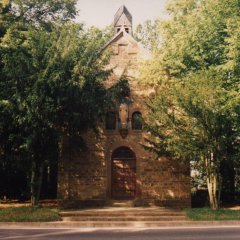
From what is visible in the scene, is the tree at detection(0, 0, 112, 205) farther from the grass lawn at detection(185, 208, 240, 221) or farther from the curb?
the grass lawn at detection(185, 208, 240, 221)

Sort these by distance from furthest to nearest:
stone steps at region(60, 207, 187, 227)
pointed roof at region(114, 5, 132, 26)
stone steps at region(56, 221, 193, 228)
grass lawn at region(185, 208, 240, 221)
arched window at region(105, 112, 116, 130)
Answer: pointed roof at region(114, 5, 132, 26) → arched window at region(105, 112, 116, 130) → grass lawn at region(185, 208, 240, 221) → stone steps at region(60, 207, 187, 227) → stone steps at region(56, 221, 193, 228)

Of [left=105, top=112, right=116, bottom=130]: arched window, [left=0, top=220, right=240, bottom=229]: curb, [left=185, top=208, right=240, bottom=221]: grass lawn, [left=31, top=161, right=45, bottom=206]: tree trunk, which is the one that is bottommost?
[left=0, top=220, right=240, bottom=229]: curb

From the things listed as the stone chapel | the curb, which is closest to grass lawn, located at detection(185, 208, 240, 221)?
the curb

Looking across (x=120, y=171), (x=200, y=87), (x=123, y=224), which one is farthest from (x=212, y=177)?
(x=120, y=171)

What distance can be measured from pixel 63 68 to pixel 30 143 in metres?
3.93

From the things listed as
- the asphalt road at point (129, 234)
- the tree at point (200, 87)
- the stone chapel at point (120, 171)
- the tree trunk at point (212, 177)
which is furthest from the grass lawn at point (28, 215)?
the tree trunk at point (212, 177)

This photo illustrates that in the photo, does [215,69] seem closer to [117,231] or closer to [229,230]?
[229,230]

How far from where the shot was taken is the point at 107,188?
18.8 m

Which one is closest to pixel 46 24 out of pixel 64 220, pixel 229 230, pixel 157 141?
pixel 157 141

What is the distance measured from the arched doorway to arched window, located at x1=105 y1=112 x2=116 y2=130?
1495 millimetres

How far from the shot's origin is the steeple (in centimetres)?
2252

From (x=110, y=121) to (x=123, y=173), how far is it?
3412 mm

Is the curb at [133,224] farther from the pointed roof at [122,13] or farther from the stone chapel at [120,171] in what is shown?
the pointed roof at [122,13]

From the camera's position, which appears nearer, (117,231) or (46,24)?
(117,231)
